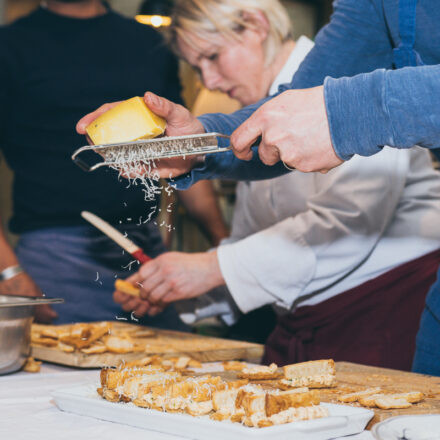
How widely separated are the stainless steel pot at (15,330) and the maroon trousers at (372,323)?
64 centimetres

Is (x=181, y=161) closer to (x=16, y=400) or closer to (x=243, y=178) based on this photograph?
(x=243, y=178)

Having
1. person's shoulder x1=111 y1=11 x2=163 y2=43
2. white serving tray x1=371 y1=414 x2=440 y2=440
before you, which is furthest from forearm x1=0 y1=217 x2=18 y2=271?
white serving tray x1=371 y1=414 x2=440 y2=440

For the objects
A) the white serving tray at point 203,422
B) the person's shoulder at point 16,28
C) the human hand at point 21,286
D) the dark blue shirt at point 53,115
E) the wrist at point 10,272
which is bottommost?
the human hand at point 21,286

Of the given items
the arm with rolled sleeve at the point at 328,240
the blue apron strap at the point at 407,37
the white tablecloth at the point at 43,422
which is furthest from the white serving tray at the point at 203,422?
the arm with rolled sleeve at the point at 328,240

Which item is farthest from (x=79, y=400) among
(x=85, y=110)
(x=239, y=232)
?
(x=85, y=110)

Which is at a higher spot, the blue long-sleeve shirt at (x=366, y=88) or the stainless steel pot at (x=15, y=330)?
the blue long-sleeve shirt at (x=366, y=88)

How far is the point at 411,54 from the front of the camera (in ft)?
4.01

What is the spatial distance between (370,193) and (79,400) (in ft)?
3.14

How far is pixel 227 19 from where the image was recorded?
6.21 feet

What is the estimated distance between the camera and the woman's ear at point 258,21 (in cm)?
189

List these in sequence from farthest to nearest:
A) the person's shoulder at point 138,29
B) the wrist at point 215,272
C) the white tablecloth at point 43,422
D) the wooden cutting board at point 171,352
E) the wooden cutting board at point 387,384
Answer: the person's shoulder at point 138,29
the wrist at point 215,272
the wooden cutting board at point 171,352
the wooden cutting board at point 387,384
the white tablecloth at point 43,422

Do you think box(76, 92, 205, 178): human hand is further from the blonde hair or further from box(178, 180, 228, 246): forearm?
box(178, 180, 228, 246): forearm

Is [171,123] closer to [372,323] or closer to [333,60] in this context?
[333,60]

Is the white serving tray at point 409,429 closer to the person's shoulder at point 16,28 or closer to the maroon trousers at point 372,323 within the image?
the maroon trousers at point 372,323
